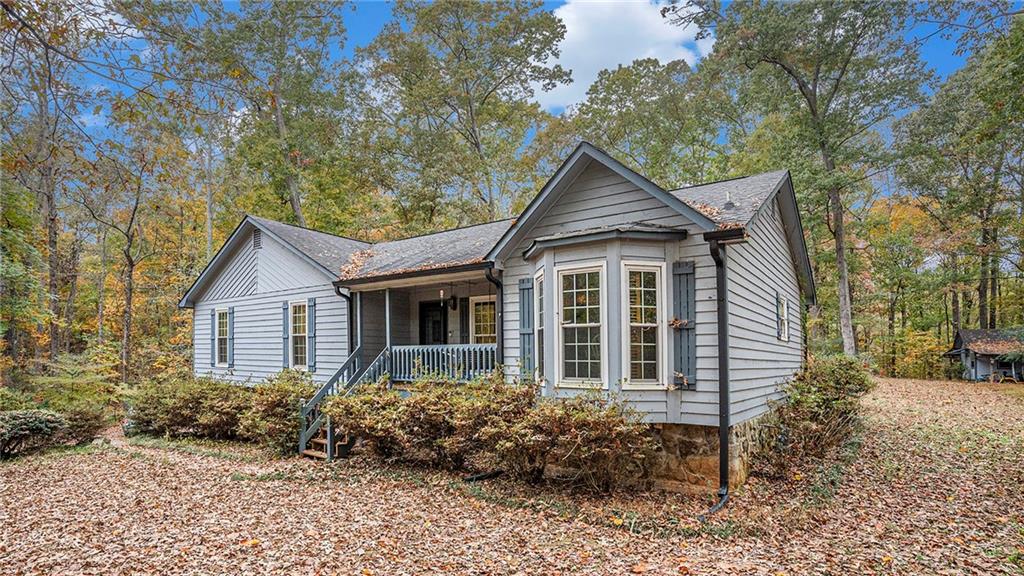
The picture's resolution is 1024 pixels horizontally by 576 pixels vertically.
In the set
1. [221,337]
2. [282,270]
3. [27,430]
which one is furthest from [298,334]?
[27,430]

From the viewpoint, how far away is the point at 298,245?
1305cm

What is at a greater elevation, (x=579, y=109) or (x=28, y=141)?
(x=579, y=109)

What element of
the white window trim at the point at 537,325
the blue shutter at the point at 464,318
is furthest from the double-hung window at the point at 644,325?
the blue shutter at the point at 464,318

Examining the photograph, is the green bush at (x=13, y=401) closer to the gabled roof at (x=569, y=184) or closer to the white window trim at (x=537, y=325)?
Result: the gabled roof at (x=569, y=184)

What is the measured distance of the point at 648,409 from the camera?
7.34 meters

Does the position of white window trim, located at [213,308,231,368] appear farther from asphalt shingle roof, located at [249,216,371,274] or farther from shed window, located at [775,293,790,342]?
shed window, located at [775,293,790,342]

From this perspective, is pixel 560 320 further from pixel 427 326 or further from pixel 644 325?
pixel 427 326

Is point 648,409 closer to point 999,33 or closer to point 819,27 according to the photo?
point 999,33

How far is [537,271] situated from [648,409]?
2.72m

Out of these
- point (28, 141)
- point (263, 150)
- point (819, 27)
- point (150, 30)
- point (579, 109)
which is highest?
point (819, 27)

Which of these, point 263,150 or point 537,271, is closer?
point 537,271

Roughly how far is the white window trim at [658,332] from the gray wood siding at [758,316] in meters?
0.87

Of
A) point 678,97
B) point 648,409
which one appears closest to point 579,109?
point 678,97

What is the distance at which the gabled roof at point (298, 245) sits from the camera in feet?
41.5
